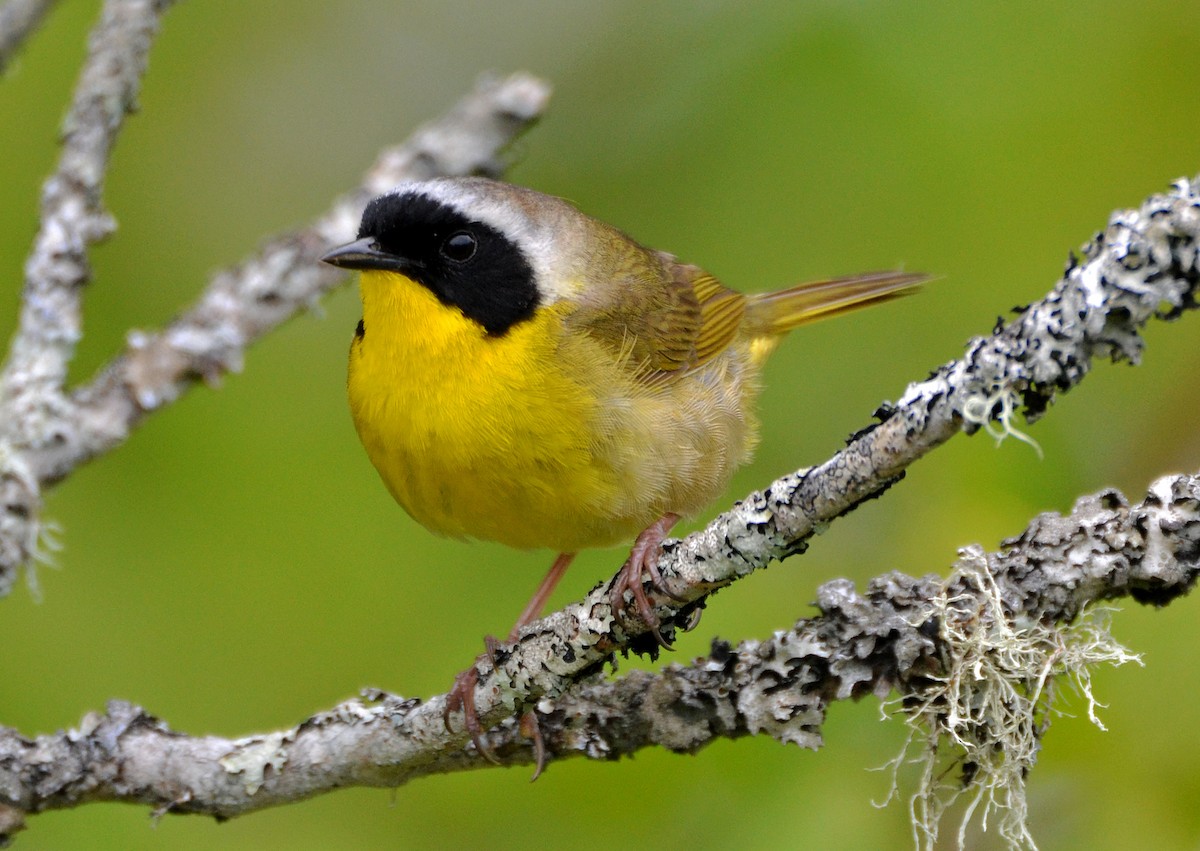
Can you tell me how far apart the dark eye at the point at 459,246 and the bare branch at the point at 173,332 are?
2.24ft

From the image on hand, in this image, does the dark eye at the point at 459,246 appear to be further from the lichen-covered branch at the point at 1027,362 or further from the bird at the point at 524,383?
the lichen-covered branch at the point at 1027,362

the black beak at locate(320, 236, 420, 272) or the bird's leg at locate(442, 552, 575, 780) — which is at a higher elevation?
the black beak at locate(320, 236, 420, 272)

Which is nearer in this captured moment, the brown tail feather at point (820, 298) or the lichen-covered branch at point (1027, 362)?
the lichen-covered branch at point (1027, 362)

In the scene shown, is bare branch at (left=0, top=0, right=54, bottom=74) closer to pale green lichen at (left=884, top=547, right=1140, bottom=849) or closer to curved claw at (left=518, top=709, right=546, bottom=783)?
curved claw at (left=518, top=709, right=546, bottom=783)

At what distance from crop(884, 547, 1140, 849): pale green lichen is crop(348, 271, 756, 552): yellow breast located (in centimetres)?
121

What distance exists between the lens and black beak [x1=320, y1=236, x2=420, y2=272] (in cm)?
385

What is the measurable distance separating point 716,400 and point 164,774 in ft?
6.88

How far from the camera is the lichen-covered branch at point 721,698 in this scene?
2.43 m

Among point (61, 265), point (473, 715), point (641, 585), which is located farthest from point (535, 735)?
point (61, 265)

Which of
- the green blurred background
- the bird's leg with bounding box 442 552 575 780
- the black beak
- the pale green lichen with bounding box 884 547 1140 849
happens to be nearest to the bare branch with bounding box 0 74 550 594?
the green blurred background

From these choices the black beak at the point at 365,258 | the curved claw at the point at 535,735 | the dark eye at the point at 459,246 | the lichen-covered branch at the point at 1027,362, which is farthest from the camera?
the dark eye at the point at 459,246

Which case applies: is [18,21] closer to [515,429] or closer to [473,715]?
[515,429]

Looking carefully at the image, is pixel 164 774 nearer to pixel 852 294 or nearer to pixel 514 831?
pixel 514 831

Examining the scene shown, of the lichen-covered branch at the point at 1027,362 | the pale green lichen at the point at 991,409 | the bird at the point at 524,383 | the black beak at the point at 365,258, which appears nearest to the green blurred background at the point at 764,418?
the bird at the point at 524,383
